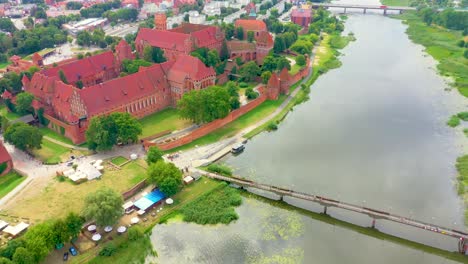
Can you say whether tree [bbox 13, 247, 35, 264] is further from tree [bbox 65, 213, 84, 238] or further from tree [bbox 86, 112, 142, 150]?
tree [bbox 86, 112, 142, 150]

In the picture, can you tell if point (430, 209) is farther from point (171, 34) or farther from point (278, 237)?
point (171, 34)

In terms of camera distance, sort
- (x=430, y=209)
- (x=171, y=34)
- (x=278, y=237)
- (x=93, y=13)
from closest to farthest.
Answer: (x=278, y=237)
(x=430, y=209)
(x=171, y=34)
(x=93, y=13)

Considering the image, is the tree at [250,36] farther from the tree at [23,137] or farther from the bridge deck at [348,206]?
the tree at [23,137]

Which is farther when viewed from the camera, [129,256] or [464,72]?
[464,72]

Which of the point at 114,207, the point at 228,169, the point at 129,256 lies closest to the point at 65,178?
the point at 114,207

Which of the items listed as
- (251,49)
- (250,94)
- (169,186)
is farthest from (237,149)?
(251,49)

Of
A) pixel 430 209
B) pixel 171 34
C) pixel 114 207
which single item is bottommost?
pixel 430 209

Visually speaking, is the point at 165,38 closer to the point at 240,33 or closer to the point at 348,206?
the point at 240,33
